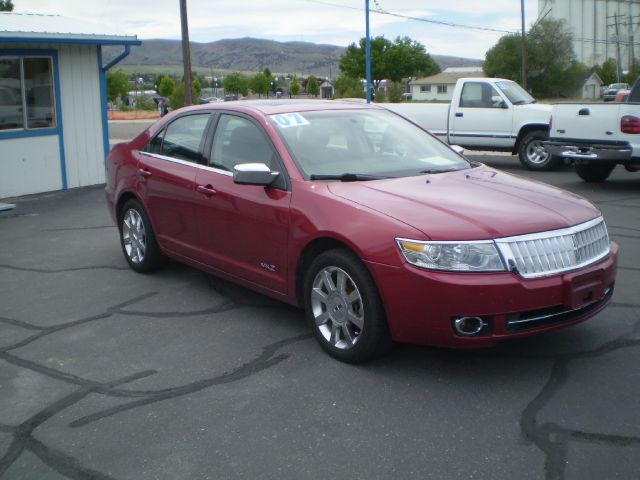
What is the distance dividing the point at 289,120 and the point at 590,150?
25.7 feet

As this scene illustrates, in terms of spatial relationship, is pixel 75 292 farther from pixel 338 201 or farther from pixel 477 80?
pixel 477 80

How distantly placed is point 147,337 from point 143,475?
1.97 meters

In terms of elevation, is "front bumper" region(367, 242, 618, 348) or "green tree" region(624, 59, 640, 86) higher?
"green tree" region(624, 59, 640, 86)

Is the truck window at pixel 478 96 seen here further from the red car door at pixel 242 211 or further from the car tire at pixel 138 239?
the red car door at pixel 242 211

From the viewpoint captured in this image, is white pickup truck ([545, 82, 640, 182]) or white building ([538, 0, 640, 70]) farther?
white building ([538, 0, 640, 70])

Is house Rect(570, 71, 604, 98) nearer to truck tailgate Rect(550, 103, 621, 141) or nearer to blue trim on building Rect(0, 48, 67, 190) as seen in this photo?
truck tailgate Rect(550, 103, 621, 141)

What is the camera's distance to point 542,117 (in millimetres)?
15578

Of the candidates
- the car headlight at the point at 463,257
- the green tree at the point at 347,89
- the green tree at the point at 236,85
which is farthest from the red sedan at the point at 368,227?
the green tree at the point at 236,85

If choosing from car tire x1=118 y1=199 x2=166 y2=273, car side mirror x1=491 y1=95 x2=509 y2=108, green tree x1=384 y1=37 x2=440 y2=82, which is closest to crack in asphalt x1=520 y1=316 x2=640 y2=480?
car tire x1=118 y1=199 x2=166 y2=273

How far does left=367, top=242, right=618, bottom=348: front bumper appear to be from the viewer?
4164 millimetres

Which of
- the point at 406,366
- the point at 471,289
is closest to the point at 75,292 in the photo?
the point at 406,366

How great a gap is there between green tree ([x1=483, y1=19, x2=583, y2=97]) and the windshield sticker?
82.9m

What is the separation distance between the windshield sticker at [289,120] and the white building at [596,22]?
98.3 meters

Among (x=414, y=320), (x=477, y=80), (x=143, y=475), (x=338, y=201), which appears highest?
(x=477, y=80)
